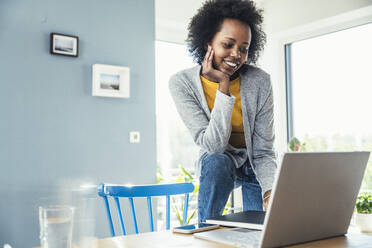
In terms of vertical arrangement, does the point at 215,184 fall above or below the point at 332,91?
below

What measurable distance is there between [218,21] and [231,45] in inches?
4.5

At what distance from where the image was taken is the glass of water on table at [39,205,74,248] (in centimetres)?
59

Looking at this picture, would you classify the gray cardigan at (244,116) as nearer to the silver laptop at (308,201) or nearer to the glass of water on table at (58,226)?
the silver laptop at (308,201)

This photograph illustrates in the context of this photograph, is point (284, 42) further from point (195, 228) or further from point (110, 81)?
point (195, 228)

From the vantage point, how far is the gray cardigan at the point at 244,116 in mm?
1240

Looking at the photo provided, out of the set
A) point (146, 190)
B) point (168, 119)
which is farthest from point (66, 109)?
point (146, 190)

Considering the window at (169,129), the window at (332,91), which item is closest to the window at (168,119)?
the window at (169,129)

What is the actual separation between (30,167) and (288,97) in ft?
7.54

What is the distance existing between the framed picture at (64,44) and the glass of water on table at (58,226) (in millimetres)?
2245

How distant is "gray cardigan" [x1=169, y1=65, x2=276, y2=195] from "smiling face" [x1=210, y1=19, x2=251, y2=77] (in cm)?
7

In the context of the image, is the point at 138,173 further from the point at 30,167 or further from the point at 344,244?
the point at 344,244

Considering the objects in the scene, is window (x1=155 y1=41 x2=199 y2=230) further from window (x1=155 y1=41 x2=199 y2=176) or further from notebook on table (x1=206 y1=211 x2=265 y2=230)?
notebook on table (x1=206 y1=211 x2=265 y2=230)

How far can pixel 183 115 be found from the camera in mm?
1367

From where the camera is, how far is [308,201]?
752 mm
